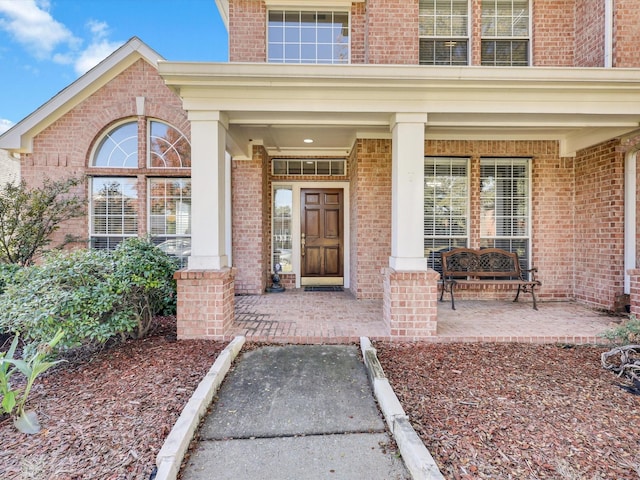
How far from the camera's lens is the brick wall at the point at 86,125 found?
6395 mm

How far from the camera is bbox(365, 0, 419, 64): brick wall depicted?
5402 mm

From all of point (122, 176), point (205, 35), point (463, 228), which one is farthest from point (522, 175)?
point (205, 35)

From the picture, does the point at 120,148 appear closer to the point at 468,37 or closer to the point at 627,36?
the point at 468,37

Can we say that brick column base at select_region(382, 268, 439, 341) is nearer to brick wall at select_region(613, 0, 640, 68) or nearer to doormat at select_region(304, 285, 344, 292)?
doormat at select_region(304, 285, 344, 292)

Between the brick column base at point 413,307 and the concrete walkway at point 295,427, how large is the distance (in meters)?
0.77

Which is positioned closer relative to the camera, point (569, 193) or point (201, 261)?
point (201, 261)

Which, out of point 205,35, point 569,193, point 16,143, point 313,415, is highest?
point 205,35

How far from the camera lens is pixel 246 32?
587 centimetres

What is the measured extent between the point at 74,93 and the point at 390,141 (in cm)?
621

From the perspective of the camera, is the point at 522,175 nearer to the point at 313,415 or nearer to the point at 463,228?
the point at 463,228

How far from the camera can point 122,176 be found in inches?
260

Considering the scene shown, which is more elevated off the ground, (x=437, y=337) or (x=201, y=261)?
(x=201, y=261)

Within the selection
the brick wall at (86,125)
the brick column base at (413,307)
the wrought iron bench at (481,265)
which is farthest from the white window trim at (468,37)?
the brick wall at (86,125)

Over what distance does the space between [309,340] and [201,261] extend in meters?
1.59
